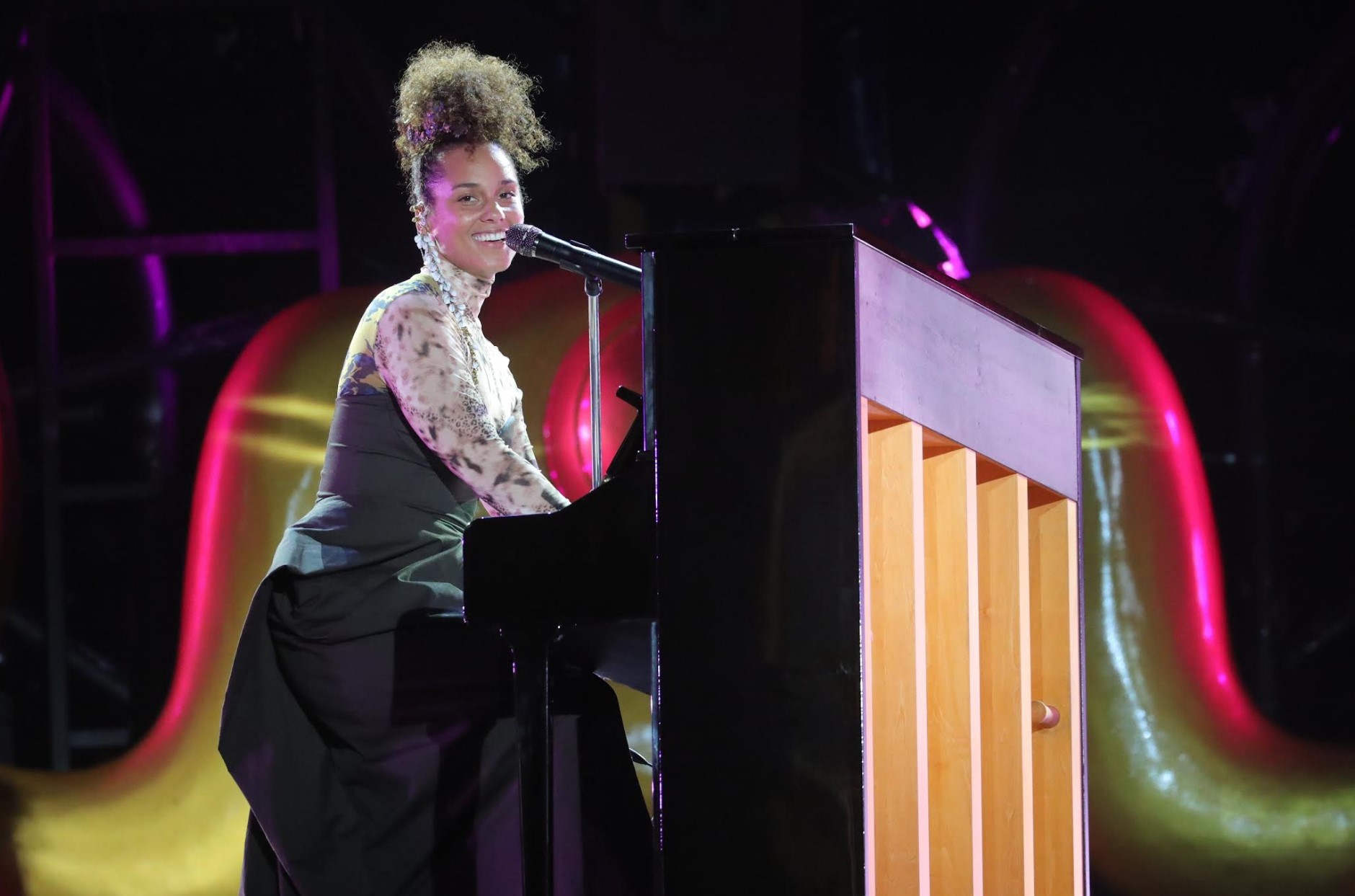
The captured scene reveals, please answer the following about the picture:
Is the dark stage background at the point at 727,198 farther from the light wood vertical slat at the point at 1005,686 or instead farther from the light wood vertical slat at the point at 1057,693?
the light wood vertical slat at the point at 1005,686

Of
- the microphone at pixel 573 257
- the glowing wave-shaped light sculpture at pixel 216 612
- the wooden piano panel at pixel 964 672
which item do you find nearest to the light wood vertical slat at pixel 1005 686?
the wooden piano panel at pixel 964 672

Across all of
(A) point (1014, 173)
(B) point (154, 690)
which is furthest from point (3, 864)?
(A) point (1014, 173)

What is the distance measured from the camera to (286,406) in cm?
358

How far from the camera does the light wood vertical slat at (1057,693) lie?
2152 millimetres

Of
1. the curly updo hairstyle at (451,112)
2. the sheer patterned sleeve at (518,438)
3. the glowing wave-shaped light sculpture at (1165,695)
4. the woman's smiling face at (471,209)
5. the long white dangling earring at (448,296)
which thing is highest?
the curly updo hairstyle at (451,112)

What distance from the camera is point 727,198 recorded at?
3.92 meters

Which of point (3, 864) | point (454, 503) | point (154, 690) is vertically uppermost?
point (454, 503)

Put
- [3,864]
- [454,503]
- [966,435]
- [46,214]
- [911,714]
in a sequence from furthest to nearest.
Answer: [46,214] → [3,864] → [454,503] → [966,435] → [911,714]

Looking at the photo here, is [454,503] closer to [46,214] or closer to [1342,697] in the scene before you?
[46,214]

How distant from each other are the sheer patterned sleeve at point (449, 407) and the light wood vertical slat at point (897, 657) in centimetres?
52

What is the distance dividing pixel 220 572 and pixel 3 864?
865mm

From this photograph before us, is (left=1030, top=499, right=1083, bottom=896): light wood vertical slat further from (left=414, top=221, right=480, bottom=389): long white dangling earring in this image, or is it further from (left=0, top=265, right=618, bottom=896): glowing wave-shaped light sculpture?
(left=0, top=265, right=618, bottom=896): glowing wave-shaped light sculpture

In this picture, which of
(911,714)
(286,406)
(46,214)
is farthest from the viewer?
(46,214)

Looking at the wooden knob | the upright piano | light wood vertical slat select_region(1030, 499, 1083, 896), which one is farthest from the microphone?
the wooden knob
